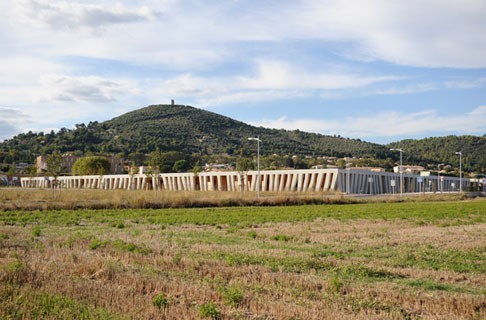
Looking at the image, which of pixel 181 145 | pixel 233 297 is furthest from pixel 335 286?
pixel 181 145

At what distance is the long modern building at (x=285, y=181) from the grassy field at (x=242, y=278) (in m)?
57.3

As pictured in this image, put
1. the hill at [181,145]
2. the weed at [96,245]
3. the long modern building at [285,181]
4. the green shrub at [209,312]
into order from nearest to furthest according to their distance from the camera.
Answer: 1. the green shrub at [209,312]
2. the weed at [96,245]
3. the long modern building at [285,181]
4. the hill at [181,145]

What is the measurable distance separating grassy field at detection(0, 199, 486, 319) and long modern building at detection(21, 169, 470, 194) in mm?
57275

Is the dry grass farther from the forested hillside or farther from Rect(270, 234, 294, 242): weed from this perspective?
the forested hillside

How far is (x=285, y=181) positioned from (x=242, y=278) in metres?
80.2

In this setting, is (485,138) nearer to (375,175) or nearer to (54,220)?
(375,175)

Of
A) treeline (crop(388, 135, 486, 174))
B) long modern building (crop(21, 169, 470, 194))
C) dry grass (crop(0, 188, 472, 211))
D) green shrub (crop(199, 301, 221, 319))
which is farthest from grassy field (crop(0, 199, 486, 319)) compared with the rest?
treeline (crop(388, 135, 486, 174))

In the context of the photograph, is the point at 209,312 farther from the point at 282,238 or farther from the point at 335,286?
the point at 282,238

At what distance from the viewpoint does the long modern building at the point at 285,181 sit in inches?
3351

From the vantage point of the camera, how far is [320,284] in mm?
10812

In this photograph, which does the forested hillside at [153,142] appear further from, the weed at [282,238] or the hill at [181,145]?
the weed at [282,238]

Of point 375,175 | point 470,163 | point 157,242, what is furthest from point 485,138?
point 157,242

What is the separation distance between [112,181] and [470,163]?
118 metres

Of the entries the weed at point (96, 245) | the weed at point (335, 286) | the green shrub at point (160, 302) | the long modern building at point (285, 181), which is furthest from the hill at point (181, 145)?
the green shrub at point (160, 302)
